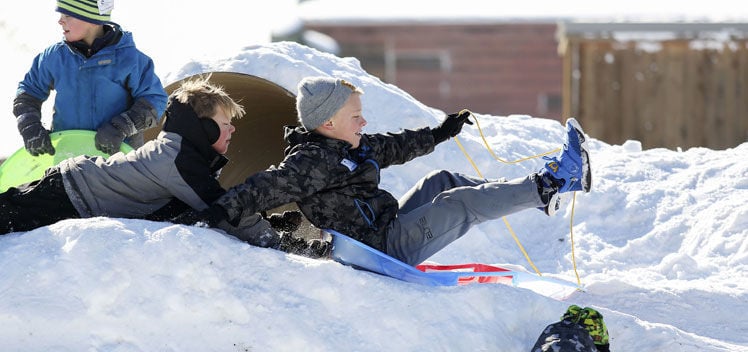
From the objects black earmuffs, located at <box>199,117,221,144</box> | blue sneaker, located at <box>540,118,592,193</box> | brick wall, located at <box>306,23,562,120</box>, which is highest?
black earmuffs, located at <box>199,117,221,144</box>

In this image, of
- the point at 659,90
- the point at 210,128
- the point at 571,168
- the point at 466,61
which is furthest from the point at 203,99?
the point at 466,61

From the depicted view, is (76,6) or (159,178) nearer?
(159,178)

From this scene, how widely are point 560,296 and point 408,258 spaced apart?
2.59 feet

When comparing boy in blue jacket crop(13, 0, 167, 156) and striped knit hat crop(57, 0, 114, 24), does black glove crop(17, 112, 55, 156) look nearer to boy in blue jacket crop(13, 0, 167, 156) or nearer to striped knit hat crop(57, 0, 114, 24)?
boy in blue jacket crop(13, 0, 167, 156)

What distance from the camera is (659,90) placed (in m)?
13.6

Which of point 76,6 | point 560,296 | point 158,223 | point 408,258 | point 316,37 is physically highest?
point 76,6

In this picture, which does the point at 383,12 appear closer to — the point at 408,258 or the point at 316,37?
the point at 316,37

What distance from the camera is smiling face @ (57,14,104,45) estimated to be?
5.74m

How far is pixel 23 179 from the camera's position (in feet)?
19.3

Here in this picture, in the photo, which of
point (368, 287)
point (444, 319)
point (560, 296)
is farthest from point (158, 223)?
point (560, 296)

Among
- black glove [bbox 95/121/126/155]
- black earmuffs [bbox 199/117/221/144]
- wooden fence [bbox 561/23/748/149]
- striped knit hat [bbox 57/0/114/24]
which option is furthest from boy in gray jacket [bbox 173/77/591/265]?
wooden fence [bbox 561/23/748/149]

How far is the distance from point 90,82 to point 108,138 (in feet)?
1.13

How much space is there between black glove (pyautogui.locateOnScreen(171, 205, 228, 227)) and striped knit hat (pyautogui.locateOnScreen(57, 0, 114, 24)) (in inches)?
54.0

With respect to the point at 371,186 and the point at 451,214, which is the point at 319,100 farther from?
the point at 451,214
